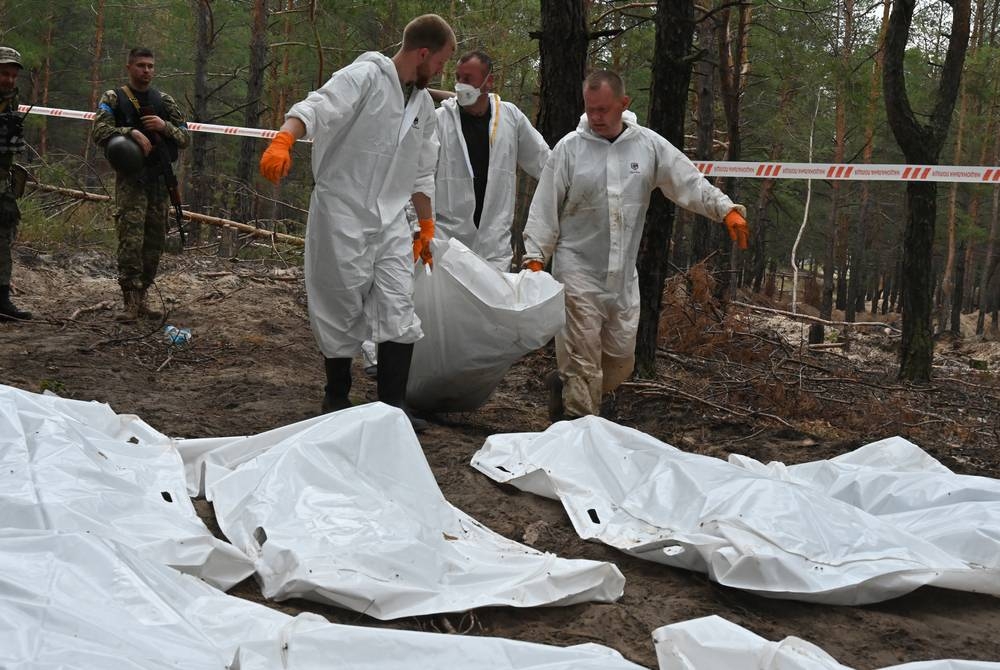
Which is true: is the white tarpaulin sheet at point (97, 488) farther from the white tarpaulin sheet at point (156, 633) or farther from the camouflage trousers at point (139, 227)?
the camouflage trousers at point (139, 227)

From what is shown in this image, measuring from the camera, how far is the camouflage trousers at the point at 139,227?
6.71m

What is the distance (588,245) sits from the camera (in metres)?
5.39

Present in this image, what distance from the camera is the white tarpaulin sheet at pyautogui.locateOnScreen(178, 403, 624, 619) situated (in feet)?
8.57

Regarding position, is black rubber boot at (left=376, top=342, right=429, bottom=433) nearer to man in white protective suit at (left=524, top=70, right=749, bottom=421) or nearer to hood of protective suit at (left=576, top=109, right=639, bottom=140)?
man in white protective suit at (left=524, top=70, right=749, bottom=421)

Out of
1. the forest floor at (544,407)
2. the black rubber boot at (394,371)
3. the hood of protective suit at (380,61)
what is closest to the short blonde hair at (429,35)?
the hood of protective suit at (380,61)

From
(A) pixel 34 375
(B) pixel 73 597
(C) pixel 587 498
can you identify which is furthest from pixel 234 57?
(B) pixel 73 597

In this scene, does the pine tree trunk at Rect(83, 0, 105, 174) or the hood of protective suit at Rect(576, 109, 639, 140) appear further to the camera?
the pine tree trunk at Rect(83, 0, 105, 174)

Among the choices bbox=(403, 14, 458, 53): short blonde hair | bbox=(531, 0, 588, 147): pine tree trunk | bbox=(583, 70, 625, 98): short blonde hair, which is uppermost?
bbox=(531, 0, 588, 147): pine tree trunk

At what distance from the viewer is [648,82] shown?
18469 millimetres

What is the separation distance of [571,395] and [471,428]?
1.82 feet

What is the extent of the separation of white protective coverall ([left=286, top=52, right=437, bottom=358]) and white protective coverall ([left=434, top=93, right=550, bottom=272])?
1.44 m

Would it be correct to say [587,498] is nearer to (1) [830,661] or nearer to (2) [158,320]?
(1) [830,661]

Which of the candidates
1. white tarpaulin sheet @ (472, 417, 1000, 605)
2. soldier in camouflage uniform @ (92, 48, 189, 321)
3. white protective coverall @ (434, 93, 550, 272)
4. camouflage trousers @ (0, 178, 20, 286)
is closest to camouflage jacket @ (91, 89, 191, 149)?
soldier in camouflage uniform @ (92, 48, 189, 321)

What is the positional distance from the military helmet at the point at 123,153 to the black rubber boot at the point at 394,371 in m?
2.73
